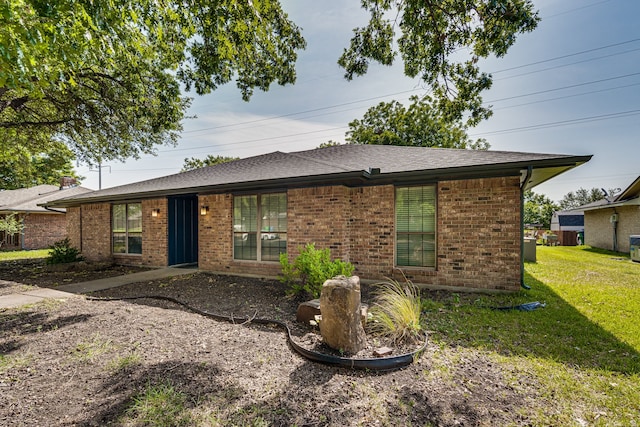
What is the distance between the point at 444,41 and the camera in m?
5.03

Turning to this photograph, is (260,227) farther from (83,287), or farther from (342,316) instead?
(342,316)

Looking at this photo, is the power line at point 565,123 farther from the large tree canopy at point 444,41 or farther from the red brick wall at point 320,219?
the red brick wall at point 320,219

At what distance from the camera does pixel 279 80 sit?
623 cm

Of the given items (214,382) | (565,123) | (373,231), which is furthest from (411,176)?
(565,123)

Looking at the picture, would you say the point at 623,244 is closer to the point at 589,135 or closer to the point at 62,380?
the point at 589,135

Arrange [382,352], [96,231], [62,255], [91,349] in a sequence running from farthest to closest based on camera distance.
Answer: [96,231]
[62,255]
[91,349]
[382,352]

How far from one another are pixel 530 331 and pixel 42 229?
26332 mm

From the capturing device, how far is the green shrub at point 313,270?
5.27 m

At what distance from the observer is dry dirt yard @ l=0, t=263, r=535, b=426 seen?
2.37 metres

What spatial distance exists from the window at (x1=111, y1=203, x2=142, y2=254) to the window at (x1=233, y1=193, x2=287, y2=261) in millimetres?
4561

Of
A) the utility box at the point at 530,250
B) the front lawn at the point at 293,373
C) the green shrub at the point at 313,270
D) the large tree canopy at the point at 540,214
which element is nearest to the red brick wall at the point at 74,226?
the front lawn at the point at 293,373

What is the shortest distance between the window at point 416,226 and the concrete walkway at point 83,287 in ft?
20.8

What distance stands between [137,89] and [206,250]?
17.6ft

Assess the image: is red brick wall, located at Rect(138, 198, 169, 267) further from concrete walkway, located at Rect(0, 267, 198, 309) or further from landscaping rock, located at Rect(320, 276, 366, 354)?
landscaping rock, located at Rect(320, 276, 366, 354)
